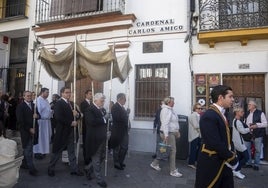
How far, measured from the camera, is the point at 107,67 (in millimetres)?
7441

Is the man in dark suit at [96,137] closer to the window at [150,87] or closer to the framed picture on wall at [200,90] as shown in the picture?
the window at [150,87]

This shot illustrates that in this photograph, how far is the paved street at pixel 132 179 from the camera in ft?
20.2

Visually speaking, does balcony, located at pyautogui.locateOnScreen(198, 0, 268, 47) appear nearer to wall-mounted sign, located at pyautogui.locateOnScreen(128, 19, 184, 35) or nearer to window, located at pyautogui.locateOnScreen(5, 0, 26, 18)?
wall-mounted sign, located at pyautogui.locateOnScreen(128, 19, 184, 35)

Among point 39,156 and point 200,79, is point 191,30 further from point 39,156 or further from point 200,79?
point 39,156

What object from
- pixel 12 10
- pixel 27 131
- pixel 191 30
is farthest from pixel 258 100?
pixel 12 10

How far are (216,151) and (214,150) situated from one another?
1.4 inches

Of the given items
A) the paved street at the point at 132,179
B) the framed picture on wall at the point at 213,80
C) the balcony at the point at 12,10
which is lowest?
the paved street at the point at 132,179

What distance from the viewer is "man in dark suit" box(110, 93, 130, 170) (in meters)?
7.40

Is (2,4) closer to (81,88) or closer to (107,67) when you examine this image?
(81,88)

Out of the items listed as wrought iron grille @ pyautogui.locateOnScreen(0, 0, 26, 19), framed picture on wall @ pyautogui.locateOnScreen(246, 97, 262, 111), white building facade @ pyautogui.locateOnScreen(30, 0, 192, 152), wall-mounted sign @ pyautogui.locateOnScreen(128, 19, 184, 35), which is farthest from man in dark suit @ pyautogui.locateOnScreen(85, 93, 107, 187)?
wrought iron grille @ pyautogui.locateOnScreen(0, 0, 26, 19)

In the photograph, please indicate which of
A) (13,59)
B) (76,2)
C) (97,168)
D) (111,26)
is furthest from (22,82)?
(97,168)

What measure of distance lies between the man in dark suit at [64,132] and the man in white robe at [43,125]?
71.1 inches

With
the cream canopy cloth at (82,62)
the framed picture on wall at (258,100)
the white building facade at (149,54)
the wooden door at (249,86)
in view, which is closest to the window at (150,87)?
the white building facade at (149,54)

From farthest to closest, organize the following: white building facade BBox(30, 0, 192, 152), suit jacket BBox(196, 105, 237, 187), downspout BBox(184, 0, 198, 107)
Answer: white building facade BBox(30, 0, 192, 152), downspout BBox(184, 0, 198, 107), suit jacket BBox(196, 105, 237, 187)
